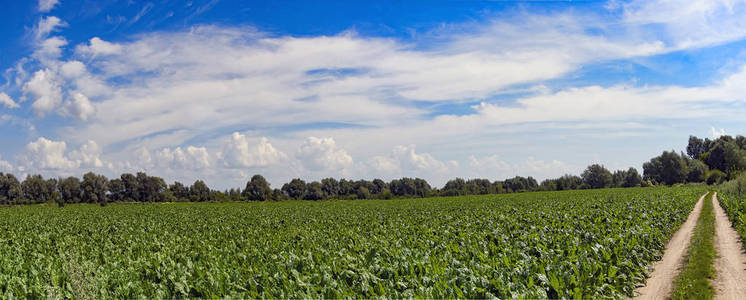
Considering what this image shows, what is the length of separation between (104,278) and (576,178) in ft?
529

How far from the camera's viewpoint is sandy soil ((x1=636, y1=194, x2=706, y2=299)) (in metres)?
12.9

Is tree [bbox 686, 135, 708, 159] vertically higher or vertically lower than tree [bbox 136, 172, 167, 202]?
higher

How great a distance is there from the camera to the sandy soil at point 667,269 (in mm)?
12898

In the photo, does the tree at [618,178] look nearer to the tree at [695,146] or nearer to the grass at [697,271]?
the tree at [695,146]

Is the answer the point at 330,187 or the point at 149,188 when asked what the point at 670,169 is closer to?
the point at 330,187

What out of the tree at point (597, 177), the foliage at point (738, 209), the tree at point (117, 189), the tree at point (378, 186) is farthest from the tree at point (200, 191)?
the tree at point (597, 177)

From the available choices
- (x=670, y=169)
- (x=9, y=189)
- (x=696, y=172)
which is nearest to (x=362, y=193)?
(x=670, y=169)

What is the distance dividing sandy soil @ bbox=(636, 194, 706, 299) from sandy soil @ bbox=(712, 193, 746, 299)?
116cm

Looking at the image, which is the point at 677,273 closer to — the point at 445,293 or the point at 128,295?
the point at 445,293

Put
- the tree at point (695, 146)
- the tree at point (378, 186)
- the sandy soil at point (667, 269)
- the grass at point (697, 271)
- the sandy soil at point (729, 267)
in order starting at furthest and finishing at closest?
the tree at point (695, 146) → the tree at point (378, 186) → the sandy soil at point (667, 269) → the sandy soil at point (729, 267) → the grass at point (697, 271)

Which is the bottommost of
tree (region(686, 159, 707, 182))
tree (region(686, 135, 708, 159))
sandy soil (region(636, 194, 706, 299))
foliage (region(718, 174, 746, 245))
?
sandy soil (region(636, 194, 706, 299))

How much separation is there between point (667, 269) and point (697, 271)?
107 cm

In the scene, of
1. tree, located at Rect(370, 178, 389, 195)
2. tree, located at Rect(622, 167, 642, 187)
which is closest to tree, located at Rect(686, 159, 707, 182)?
tree, located at Rect(622, 167, 642, 187)

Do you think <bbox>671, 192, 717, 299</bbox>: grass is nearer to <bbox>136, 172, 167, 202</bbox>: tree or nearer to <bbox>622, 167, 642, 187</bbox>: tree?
<bbox>136, 172, 167, 202</bbox>: tree
